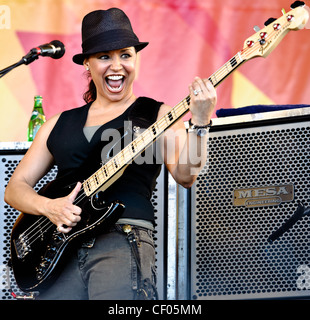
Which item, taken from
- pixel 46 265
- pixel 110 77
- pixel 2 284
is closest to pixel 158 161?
pixel 110 77

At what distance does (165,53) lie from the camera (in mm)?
4234

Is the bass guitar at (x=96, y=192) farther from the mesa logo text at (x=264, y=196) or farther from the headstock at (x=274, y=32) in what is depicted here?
the mesa logo text at (x=264, y=196)

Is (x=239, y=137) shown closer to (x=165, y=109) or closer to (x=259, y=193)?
(x=259, y=193)

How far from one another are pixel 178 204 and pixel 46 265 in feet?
2.59

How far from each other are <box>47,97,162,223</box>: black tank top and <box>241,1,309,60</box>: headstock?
431 millimetres

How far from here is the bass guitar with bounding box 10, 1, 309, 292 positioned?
253 cm

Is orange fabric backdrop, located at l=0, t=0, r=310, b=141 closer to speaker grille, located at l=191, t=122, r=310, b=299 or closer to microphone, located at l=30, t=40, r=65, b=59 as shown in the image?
speaker grille, located at l=191, t=122, r=310, b=299

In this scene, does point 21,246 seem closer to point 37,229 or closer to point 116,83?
point 37,229

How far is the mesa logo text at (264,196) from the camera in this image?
9.94 ft

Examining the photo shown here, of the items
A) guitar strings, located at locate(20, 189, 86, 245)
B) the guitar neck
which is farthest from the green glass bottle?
the guitar neck

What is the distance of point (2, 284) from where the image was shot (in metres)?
3.32

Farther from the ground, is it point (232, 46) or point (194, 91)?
point (232, 46)

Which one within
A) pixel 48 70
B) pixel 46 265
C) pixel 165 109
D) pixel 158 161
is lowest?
pixel 46 265

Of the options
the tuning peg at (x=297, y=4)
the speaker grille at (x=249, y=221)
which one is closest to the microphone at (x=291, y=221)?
the speaker grille at (x=249, y=221)
